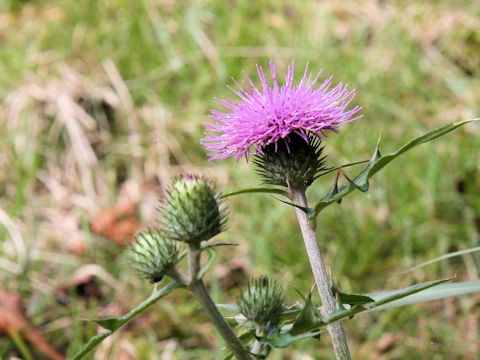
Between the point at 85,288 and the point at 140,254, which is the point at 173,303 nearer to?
the point at 85,288

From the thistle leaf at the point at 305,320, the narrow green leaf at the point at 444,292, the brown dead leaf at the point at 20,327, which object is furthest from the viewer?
the brown dead leaf at the point at 20,327

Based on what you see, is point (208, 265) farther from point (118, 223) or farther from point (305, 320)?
point (118, 223)

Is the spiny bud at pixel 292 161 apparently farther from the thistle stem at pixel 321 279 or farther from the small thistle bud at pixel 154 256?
the small thistle bud at pixel 154 256

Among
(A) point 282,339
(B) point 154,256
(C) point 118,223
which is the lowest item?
(A) point 282,339

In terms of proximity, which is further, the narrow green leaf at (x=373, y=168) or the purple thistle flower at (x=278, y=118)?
the purple thistle flower at (x=278, y=118)

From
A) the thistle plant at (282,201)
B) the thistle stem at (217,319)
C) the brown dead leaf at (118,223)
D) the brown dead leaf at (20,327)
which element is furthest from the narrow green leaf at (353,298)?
the brown dead leaf at (118,223)

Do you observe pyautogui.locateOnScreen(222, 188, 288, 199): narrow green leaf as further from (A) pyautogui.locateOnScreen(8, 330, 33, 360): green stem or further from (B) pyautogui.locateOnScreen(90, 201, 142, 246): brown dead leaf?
(B) pyautogui.locateOnScreen(90, 201, 142, 246): brown dead leaf

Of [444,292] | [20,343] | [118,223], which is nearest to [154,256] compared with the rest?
[444,292]
